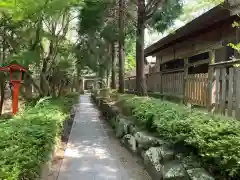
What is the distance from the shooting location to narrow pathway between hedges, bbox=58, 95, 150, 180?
4.87m

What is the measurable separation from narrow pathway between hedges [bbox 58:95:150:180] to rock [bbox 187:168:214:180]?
162cm

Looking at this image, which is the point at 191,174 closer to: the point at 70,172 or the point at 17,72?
the point at 70,172

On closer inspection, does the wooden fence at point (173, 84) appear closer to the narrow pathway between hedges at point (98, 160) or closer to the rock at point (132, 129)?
the rock at point (132, 129)

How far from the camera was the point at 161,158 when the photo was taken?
175 inches

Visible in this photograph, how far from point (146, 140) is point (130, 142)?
131 cm

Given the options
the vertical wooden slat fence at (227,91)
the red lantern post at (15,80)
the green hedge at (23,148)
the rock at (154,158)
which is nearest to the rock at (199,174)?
the rock at (154,158)

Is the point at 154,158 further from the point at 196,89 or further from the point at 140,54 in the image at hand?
the point at 140,54

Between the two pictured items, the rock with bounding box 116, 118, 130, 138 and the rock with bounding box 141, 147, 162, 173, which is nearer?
the rock with bounding box 141, 147, 162, 173

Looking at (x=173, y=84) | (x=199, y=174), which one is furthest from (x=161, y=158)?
(x=173, y=84)

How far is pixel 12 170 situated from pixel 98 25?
10217 mm

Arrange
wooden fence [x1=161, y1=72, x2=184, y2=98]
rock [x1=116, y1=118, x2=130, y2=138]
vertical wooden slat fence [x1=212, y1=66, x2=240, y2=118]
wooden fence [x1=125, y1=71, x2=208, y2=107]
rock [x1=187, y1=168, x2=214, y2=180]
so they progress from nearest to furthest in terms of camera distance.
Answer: rock [x1=187, y1=168, x2=214, y2=180], vertical wooden slat fence [x1=212, y1=66, x2=240, y2=118], wooden fence [x1=125, y1=71, x2=208, y2=107], rock [x1=116, y1=118, x2=130, y2=138], wooden fence [x1=161, y1=72, x2=184, y2=98]

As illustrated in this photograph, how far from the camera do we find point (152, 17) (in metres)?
10.9

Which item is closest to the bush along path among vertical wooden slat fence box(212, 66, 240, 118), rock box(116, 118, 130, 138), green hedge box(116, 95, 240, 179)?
green hedge box(116, 95, 240, 179)

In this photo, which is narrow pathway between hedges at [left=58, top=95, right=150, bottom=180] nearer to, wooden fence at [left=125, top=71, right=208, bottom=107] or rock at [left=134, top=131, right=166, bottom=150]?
rock at [left=134, top=131, right=166, bottom=150]
